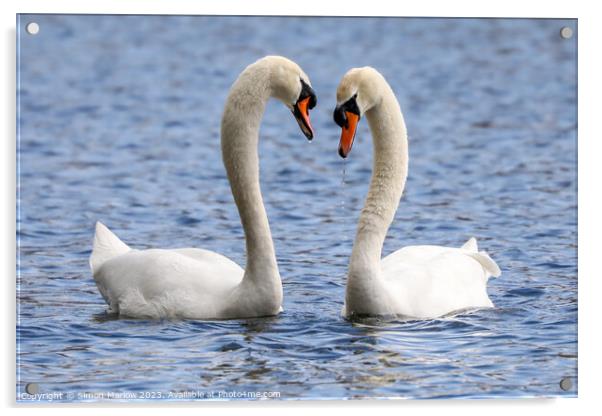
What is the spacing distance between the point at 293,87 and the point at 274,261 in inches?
40.9

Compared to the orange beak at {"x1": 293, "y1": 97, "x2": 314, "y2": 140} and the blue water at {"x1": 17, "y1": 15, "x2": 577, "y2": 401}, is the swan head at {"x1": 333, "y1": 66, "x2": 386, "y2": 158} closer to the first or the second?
the orange beak at {"x1": 293, "y1": 97, "x2": 314, "y2": 140}

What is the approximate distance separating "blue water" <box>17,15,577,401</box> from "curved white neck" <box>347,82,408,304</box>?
300 mm

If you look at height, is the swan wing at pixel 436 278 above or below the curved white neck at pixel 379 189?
below

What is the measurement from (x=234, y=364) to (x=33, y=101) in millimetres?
3098

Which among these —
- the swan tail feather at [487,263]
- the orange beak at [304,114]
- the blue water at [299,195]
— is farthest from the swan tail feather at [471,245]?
the orange beak at [304,114]

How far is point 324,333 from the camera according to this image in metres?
11.5

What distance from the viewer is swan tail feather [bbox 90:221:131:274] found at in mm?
12422

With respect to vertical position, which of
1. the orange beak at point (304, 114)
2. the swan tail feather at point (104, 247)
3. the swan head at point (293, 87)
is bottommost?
the swan tail feather at point (104, 247)

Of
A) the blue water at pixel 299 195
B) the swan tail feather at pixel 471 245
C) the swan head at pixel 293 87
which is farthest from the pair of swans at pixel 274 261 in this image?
the swan tail feather at pixel 471 245

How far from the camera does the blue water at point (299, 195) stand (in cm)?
1095

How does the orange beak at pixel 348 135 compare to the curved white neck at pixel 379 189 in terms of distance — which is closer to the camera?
the orange beak at pixel 348 135

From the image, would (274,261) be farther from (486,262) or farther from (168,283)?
(486,262)

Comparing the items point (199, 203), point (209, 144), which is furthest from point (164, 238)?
point (209, 144)

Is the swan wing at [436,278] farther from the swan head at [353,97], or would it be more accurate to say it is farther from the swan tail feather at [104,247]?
the swan tail feather at [104,247]
